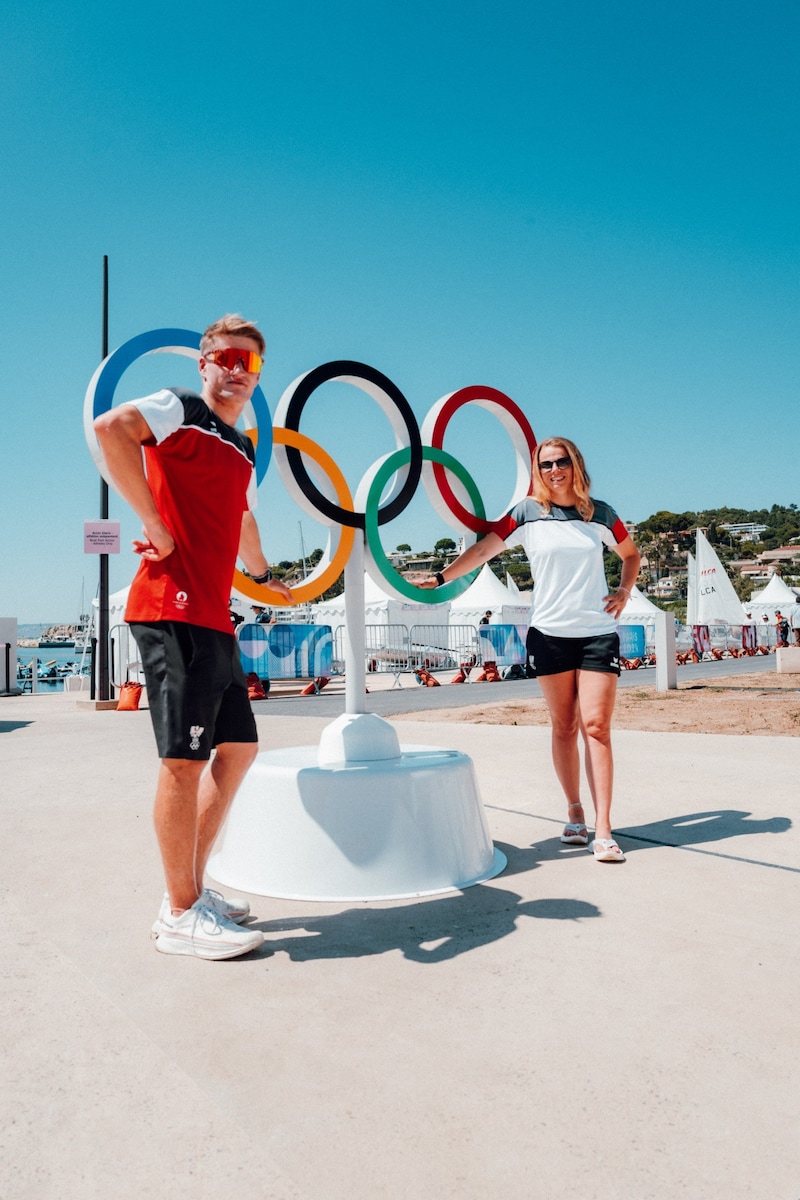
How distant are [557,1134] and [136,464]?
1982mm

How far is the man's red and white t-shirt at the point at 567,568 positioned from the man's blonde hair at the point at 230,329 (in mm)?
1645

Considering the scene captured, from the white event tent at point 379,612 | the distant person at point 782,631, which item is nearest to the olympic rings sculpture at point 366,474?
the white event tent at point 379,612

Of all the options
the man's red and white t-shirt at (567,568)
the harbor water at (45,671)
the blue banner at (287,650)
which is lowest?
the harbor water at (45,671)

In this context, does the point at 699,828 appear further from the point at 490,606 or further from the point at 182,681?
the point at 490,606

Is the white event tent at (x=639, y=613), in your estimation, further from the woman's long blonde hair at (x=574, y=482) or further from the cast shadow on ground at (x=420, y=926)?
the cast shadow on ground at (x=420, y=926)

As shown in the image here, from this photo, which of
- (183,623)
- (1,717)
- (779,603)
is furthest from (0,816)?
(779,603)

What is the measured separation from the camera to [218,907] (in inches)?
110

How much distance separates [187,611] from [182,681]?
21 centimetres

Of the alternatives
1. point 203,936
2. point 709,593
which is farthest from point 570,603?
point 709,593

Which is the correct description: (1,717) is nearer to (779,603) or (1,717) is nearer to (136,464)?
(136,464)

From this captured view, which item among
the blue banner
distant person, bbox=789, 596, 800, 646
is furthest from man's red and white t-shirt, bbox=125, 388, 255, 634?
distant person, bbox=789, 596, 800, 646

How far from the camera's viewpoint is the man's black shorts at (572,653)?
12.2 feet

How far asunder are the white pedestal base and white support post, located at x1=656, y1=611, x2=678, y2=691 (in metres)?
11.7

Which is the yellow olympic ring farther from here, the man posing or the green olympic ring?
the man posing
